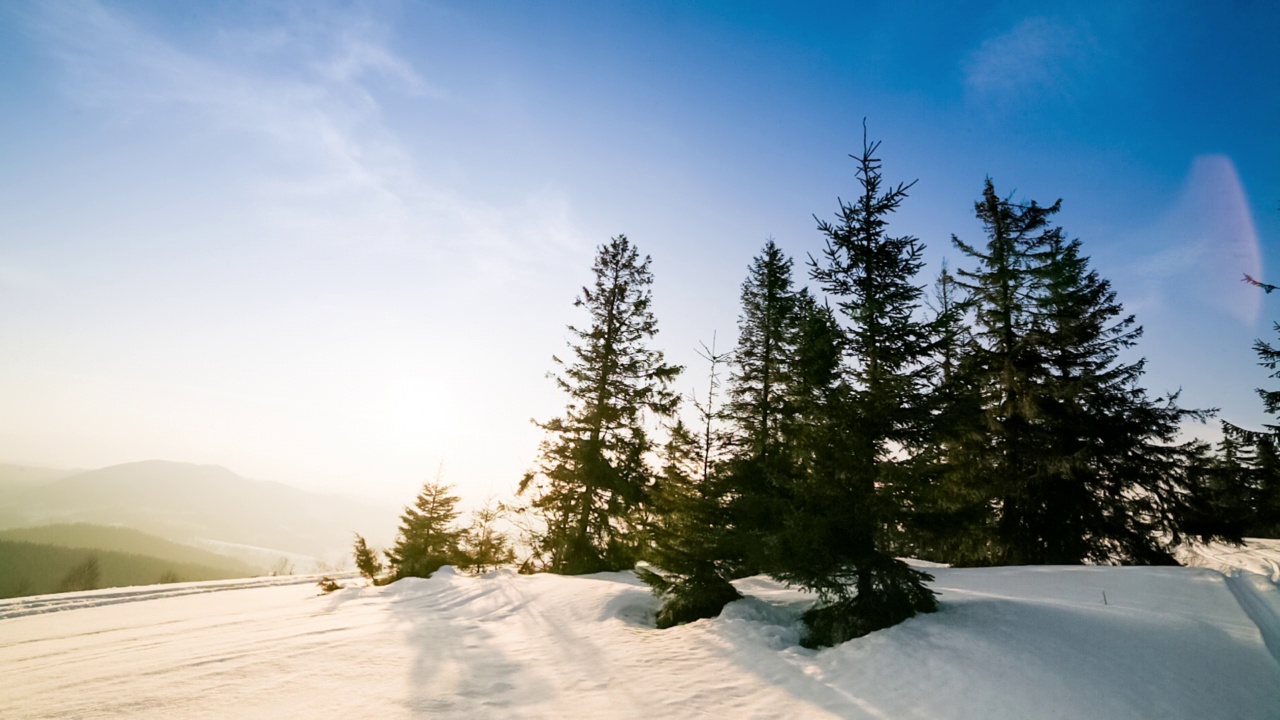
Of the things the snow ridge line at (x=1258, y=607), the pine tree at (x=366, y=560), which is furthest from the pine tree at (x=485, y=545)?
the snow ridge line at (x=1258, y=607)

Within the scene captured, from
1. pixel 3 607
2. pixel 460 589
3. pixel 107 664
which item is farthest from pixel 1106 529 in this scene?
pixel 3 607

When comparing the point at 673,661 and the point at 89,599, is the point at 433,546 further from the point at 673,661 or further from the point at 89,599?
the point at 673,661

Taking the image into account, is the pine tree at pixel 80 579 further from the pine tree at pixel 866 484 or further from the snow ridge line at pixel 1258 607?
the snow ridge line at pixel 1258 607

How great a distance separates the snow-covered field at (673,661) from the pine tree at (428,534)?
39.8 feet

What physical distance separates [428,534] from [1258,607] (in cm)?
2860

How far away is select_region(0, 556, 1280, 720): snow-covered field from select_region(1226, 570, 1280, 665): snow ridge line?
0.06 m

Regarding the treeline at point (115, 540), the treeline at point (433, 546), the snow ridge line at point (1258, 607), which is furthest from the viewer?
the treeline at point (115, 540)

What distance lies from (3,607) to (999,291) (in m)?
33.7

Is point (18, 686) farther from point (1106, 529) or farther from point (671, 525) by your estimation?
point (1106, 529)

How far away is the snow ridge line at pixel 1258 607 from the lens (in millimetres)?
7898

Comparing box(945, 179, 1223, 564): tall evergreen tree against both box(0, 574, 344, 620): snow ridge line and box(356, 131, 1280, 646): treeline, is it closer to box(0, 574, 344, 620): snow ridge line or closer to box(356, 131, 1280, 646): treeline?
box(356, 131, 1280, 646): treeline

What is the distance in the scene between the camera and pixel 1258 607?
9469 mm

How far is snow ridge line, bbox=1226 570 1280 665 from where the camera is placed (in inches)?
311

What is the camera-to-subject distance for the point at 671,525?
429 inches
